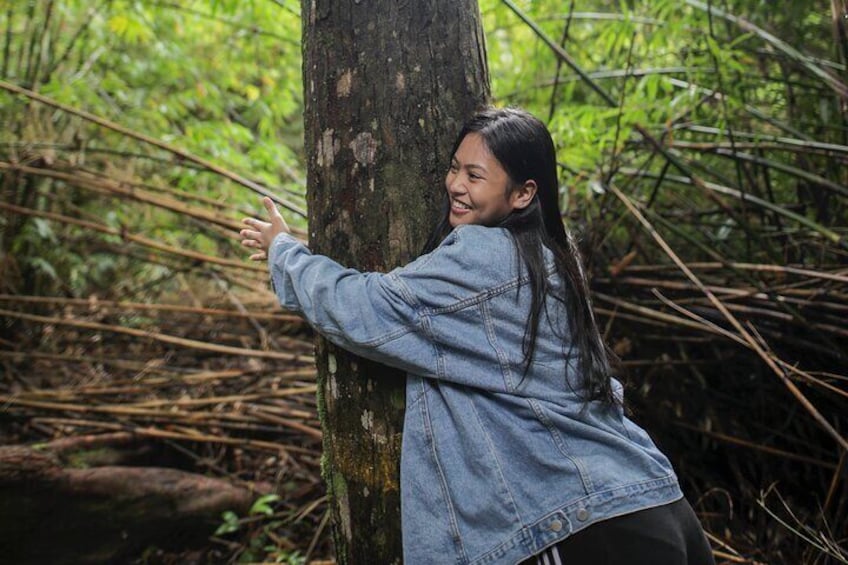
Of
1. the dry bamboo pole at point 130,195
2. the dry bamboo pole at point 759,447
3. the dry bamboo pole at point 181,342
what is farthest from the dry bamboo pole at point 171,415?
the dry bamboo pole at point 759,447

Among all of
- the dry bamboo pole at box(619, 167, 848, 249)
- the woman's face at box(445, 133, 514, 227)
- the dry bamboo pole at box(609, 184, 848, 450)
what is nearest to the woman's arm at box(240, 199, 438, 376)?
the woman's face at box(445, 133, 514, 227)

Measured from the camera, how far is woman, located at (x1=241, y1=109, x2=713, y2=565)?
1.42 m

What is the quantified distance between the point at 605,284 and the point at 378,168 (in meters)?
2.00

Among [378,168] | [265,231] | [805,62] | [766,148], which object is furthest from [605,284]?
[265,231]

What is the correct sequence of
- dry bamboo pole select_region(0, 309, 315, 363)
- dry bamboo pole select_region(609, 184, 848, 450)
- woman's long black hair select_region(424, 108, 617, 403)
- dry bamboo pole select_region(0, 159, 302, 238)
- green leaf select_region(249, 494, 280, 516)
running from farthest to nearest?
1. dry bamboo pole select_region(0, 309, 315, 363)
2. green leaf select_region(249, 494, 280, 516)
3. dry bamboo pole select_region(0, 159, 302, 238)
4. dry bamboo pole select_region(609, 184, 848, 450)
5. woman's long black hair select_region(424, 108, 617, 403)

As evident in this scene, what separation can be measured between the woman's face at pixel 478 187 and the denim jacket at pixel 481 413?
8 cm

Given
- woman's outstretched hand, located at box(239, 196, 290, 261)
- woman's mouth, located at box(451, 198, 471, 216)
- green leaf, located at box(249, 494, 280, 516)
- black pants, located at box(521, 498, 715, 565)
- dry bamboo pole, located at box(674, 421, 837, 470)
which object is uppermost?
woman's mouth, located at box(451, 198, 471, 216)

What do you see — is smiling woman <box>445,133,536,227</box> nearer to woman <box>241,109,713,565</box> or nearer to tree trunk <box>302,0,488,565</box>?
woman <box>241,109,713,565</box>

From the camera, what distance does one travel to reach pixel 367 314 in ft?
4.71

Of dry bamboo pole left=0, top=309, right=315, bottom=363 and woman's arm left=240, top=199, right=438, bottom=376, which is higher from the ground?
woman's arm left=240, top=199, right=438, bottom=376

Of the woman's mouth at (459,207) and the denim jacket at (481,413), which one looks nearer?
the denim jacket at (481,413)

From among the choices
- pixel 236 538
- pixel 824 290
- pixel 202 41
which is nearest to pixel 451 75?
pixel 824 290

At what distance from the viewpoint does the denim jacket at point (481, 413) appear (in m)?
1.43

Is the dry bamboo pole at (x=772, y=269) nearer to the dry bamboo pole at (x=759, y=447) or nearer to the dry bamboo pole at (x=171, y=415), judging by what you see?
the dry bamboo pole at (x=759, y=447)
